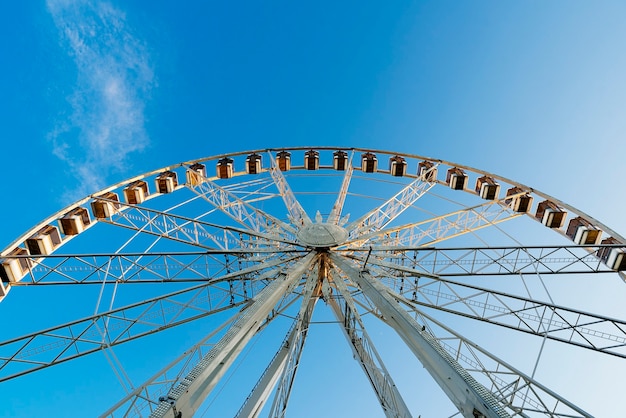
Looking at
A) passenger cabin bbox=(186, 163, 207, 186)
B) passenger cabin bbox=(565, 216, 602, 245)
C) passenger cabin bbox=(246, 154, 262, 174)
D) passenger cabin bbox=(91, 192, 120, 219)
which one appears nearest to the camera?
passenger cabin bbox=(565, 216, 602, 245)

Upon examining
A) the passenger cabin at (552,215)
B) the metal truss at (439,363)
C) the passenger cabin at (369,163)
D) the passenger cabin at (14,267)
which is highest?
the passenger cabin at (369,163)

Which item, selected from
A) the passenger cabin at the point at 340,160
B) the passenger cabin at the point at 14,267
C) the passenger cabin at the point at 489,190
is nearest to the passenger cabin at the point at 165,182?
the passenger cabin at the point at 14,267

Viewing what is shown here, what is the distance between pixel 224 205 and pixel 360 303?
751cm

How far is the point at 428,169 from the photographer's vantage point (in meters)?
20.5

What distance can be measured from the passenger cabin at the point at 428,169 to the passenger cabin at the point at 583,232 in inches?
250

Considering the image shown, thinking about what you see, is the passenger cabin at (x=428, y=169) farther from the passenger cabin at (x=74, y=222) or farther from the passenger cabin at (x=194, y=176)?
the passenger cabin at (x=74, y=222)

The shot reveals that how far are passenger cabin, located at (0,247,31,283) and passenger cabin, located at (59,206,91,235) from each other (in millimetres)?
1828

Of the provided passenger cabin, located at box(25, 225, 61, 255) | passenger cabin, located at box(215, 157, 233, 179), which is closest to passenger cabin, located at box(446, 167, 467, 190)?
passenger cabin, located at box(215, 157, 233, 179)

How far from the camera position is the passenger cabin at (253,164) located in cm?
2128

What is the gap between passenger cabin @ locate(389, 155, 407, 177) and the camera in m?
22.0

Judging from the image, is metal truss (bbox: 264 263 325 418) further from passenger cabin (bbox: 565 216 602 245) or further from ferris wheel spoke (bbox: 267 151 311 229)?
passenger cabin (bbox: 565 216 602 245)

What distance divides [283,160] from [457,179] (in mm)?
9041

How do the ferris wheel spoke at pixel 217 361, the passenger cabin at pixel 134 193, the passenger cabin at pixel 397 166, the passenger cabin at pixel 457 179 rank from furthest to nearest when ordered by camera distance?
the passenger cabin at pixel 397 166 → the passenger cabin at pixel 457 179 → the passenger cabin at pixel 134 193 → the ferris wheel spoke at pixel 217 361

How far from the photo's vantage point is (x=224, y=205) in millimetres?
17266
